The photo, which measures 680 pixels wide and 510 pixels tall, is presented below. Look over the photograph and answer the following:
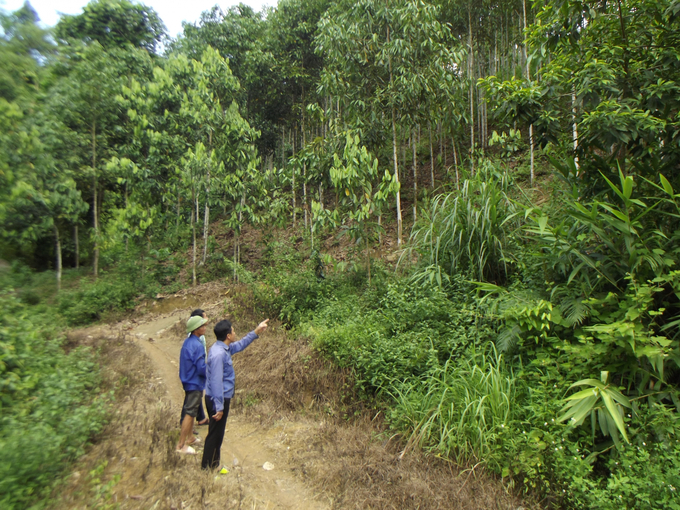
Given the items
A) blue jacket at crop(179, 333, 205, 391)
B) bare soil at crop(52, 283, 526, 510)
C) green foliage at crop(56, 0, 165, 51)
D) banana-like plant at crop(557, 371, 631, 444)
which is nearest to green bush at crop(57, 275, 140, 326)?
bare soil at crop(52, 283, 526, 510)

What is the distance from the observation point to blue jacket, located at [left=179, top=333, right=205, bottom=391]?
4.16 m

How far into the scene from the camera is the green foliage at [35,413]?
276 cm

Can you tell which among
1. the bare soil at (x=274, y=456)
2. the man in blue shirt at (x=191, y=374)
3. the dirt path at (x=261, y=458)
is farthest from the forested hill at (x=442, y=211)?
the man in blue shirt at (x=191, y=374)

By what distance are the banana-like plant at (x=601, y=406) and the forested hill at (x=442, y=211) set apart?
0.02 metres

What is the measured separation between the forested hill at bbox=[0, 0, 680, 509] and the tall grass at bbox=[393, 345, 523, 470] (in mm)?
26

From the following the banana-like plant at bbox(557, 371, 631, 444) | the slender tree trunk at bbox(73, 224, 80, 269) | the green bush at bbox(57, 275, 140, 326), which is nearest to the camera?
the banana-like plant at bbox(557, 371, 631, 444)

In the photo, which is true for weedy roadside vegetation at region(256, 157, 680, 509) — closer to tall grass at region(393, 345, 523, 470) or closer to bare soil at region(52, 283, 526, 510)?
tall grass at region(393, 345, 523, 470)

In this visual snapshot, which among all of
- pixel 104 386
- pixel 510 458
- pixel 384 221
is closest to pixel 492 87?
pixel 510 458

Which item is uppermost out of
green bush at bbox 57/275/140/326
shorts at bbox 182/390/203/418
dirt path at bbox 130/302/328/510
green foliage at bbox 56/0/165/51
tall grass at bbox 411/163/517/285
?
green foliage at bbox 56/0/165/51

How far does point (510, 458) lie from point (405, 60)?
7606mm

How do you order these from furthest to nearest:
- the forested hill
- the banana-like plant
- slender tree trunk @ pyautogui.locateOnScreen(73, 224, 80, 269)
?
slender tree trunk @ pyautogui.locateOnScreen(73, 224, 80, 269) → the forested hill → the banana-like plant

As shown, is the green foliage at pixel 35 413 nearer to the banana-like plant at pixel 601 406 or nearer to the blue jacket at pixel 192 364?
the blue jacket at pixel 192 364

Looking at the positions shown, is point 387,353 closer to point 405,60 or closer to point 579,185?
point 579,185

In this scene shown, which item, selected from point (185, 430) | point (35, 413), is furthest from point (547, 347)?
point (35, 413)
